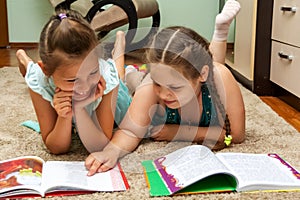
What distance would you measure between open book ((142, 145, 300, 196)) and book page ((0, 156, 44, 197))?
0.79 feet

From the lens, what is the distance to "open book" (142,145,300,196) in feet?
2.93

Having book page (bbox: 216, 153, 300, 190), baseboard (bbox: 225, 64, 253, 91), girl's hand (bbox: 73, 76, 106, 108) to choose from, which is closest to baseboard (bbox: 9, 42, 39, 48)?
baseboard (bbox: 225, 64, 253, 91)

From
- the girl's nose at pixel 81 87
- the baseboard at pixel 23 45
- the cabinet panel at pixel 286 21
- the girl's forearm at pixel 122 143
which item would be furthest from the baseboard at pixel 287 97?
the baseboard at pixel 23 45

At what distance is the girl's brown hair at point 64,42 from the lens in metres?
0.94

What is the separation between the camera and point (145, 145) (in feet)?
4.00

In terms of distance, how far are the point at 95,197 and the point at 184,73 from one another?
0.37m

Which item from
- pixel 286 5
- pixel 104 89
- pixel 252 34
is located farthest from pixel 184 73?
pixel 252 34

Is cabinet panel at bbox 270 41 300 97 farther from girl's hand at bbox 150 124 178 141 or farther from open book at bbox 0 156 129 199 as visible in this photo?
open book at bbox 0 156 129 199

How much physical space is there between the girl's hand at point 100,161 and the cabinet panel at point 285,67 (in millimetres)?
860

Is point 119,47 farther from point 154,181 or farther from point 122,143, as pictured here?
point 154,181

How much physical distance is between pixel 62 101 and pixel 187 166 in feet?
1.05

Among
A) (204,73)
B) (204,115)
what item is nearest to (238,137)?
(204,115)

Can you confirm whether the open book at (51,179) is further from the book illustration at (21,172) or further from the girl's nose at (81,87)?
the girl's nose at (81,87)

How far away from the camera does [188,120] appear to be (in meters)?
1.22
